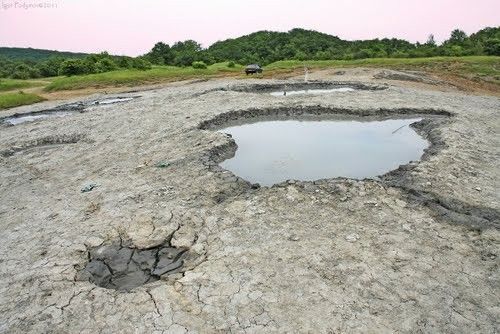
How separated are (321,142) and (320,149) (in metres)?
0.61

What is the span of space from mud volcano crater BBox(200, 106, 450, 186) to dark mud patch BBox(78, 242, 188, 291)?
282 centimetres

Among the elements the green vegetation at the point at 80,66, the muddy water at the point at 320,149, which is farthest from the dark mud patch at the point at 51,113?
the green vegetation at the point at 80,66

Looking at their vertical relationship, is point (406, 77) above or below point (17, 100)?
above

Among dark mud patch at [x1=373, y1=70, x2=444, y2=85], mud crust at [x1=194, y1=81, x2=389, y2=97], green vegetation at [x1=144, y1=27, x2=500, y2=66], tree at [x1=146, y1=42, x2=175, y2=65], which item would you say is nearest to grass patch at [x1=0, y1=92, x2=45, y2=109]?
mud crust at [x1=194, y1=81, x2=389, y2=97]

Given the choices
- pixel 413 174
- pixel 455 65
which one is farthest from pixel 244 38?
pixel 413 174

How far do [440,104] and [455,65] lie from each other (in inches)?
731

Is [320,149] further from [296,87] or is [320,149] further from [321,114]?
[296,87]

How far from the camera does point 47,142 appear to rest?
12.1m

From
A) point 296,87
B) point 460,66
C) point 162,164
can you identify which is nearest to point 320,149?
point 162,164

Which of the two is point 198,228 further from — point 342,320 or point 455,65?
point 455,65

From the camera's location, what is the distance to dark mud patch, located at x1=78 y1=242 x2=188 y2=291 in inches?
205

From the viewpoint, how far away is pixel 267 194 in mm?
6941

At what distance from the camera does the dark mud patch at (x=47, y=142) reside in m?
11.7

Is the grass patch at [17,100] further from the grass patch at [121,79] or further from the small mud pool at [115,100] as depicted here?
the grass patch at [121,79]
